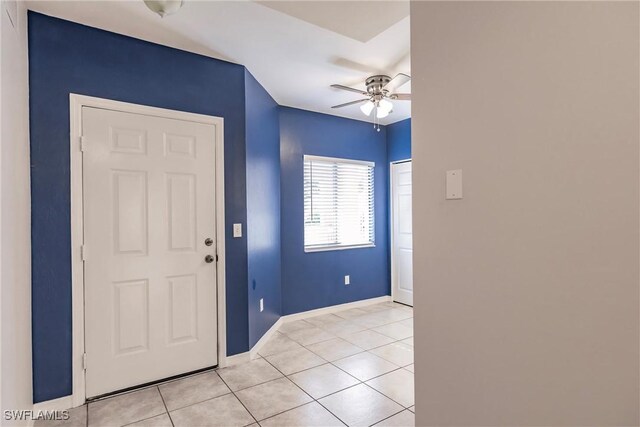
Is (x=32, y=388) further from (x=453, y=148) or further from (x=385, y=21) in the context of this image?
(x=385, y=21)

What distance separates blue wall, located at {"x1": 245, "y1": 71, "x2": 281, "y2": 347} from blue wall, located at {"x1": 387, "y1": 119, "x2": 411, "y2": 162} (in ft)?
5.83

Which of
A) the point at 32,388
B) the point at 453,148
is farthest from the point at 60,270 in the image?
the point at 453,148

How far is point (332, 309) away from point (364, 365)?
156cm

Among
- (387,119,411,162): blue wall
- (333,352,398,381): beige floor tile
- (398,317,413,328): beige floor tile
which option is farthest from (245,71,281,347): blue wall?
(387,119,411,162): blue wall

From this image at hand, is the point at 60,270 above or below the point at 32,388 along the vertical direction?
above

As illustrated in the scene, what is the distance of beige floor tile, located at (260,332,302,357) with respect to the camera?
123 inches

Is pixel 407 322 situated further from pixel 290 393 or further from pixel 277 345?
pixel 290 393

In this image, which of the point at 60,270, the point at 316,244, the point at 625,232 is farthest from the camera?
the point at 316,244

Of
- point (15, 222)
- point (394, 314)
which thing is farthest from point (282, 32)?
point (394, 314)

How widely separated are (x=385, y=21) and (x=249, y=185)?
5.46 ft

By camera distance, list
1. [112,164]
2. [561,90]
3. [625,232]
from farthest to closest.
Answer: [112,164] → [561,90] → [625,232]

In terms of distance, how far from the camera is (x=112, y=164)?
2363mm

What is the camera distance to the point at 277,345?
129 inches

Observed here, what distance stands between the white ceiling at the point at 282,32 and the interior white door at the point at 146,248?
595 millimetres
